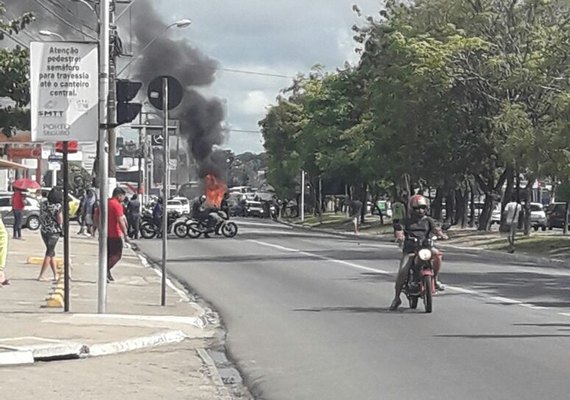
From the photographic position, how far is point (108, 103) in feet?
50.3

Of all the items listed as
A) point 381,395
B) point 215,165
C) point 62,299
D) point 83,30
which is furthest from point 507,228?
point 381,395

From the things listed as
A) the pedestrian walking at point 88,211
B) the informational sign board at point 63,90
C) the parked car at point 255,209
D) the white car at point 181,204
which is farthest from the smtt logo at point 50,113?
the parked car at point 255,209

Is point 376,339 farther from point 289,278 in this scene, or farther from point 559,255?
point 559,255

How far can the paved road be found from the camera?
10.7 m

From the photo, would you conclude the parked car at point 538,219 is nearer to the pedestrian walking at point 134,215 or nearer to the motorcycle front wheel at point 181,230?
the motorcycle front wheel at point 181,230

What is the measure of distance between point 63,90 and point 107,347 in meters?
3.89

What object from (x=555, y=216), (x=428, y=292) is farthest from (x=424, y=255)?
(x=555, y=216)

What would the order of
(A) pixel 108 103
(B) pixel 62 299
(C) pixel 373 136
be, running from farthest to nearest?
(C) pixel 373 136, (B) pixel 62 299, (A) pixel 108 103

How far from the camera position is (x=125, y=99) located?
1548cm

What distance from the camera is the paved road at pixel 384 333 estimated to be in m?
10.7

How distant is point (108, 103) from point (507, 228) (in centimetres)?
3323

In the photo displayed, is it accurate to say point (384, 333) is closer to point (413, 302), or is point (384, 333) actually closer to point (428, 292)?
point (428, 292)

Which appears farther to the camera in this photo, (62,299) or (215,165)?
(215,165)

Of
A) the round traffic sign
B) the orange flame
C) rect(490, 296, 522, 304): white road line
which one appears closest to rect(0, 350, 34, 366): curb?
the round traffic sign
